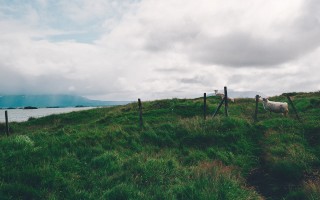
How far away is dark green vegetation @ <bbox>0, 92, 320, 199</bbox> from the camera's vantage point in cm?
1045

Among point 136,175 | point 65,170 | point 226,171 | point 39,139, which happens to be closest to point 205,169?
point 226,171

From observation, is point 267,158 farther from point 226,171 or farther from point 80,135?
point 80,135

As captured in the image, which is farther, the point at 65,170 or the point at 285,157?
the point at 285,157

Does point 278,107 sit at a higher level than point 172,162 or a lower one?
higher

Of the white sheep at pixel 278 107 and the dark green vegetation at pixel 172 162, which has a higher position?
the white sheep at pixel 278 107

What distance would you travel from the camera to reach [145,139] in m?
18.1

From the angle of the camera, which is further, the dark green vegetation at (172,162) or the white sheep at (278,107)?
the white sheep at (278,107)

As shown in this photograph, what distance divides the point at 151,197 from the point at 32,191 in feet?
14.0

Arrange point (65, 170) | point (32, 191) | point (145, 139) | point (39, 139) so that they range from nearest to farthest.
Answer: point (32, 191)
point (65, 170)
point (39, 139)
point (145, 139)

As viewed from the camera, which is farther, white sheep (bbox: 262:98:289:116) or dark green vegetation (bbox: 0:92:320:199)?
white sheep (bbox: 262:98:289:116)

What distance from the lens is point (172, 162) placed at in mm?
13453

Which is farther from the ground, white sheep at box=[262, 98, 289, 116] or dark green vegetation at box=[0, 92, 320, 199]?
white sheep at box=[262, 98, 289, 116]

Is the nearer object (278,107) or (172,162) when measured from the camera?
(172,162)

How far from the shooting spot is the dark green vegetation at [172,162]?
10453mm
